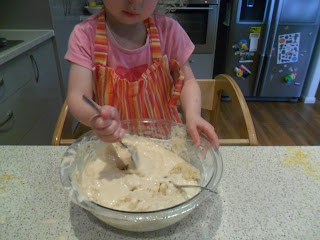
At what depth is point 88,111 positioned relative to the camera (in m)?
0.62

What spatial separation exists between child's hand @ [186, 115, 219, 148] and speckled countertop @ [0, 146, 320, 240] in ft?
0.31

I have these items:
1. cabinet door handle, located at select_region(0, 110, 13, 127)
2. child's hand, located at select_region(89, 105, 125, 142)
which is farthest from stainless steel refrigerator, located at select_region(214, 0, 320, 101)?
child's hand, located at select_region(89, 105, 125, 142)

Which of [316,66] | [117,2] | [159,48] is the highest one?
[117,2]

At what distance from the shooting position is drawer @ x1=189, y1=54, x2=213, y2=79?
2369 mm

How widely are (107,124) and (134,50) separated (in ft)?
1.46

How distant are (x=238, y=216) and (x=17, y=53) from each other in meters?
1.27

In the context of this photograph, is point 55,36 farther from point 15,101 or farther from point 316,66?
point 316,66

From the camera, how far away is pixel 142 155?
0.60m

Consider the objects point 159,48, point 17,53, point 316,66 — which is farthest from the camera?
point 316,66

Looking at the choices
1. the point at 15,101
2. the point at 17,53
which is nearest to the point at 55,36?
the point at 17,53

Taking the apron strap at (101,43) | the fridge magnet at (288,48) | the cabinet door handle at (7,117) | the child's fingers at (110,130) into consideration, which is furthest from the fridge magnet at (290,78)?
the child's fingers at (110,130)

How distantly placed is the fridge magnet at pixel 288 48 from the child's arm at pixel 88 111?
215 centimetres

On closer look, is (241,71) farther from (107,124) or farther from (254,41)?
(107,124)

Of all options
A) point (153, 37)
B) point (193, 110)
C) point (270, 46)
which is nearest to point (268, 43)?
point (270, 46)
